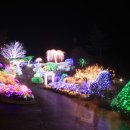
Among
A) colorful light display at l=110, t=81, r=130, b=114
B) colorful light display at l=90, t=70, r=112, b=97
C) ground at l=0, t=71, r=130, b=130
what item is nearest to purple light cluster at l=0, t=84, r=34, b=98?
ground at l=0, t=71, r=130, b=130

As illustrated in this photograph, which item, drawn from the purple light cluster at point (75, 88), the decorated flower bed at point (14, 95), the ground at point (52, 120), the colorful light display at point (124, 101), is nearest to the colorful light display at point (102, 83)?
the purple light cluster at point (75, 88)

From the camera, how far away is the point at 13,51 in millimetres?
63938

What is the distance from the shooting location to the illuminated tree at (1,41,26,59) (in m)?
63.7

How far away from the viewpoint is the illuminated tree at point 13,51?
63.7m

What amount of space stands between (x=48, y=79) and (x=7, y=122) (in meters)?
33.0

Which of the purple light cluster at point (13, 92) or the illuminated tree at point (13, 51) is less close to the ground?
the illuminated tree at point (13, 51)

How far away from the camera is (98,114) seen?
17375mm

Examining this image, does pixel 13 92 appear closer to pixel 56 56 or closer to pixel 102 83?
pixel 102 83

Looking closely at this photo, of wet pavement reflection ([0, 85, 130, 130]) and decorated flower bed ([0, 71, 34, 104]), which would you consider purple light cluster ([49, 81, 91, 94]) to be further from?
wet pavement reflection ([0, 85, 130, 130])

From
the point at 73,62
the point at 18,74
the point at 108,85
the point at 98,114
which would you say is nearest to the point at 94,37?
the point at 73,62

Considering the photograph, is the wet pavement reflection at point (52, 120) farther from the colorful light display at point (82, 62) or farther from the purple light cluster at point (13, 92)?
the colorful light display at point (82, 62)

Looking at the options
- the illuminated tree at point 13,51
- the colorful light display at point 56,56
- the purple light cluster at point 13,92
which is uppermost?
the illuminated tree at point 13,51

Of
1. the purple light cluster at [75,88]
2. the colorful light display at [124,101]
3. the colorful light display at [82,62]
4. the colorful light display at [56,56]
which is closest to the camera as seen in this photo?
the colorful light display at [124,101]

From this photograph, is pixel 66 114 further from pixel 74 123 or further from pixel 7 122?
pixel 7 122
